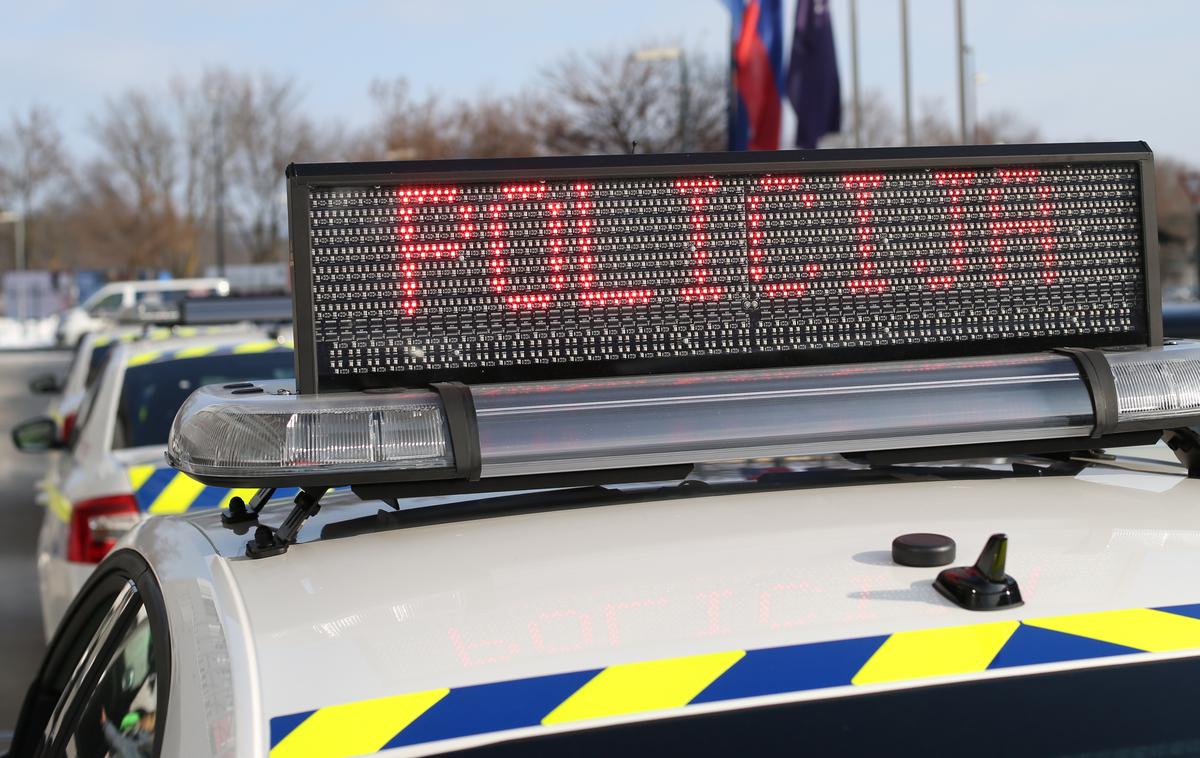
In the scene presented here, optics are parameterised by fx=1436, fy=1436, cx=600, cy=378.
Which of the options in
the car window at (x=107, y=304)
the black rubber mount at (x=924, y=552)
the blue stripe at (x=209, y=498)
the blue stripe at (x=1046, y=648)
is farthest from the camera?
the car window at (x=107, y=304)

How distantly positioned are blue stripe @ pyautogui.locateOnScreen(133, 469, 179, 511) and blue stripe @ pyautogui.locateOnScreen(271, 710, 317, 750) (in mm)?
4137

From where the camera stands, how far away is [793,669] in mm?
1541

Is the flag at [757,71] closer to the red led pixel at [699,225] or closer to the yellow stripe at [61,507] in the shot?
the yellow stripe at [61,507]

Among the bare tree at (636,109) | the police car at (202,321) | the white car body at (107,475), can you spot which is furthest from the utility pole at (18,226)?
the white car body at (107,475)

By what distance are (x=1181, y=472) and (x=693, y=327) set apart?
33.6 inches

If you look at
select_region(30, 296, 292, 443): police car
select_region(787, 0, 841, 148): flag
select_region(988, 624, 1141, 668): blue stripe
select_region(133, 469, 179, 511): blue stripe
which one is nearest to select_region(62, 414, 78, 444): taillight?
select_region(30, 296, 292, 443): police car

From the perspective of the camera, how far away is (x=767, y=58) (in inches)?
805

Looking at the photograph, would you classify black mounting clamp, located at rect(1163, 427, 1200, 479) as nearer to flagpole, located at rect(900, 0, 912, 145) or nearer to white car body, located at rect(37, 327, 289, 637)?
white car body, located at rect(37, 327, 289, 637)

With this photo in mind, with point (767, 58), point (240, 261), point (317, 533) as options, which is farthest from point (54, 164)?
point (317, 533)

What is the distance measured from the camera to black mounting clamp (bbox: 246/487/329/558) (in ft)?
6.66

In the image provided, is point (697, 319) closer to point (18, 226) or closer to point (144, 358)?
point (144, 358)

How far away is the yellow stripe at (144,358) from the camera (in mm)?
6637

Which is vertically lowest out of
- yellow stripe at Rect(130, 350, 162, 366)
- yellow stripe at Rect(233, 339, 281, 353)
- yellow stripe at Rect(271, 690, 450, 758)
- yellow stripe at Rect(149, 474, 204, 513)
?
yellow stripe at Rect(149, 474, 204, 513)

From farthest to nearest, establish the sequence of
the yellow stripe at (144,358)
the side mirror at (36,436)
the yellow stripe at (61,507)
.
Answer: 1. the side mirror at (36,436)
2. the yellow stripe at (144,358)
3. the yellow stripe at (61,507)
